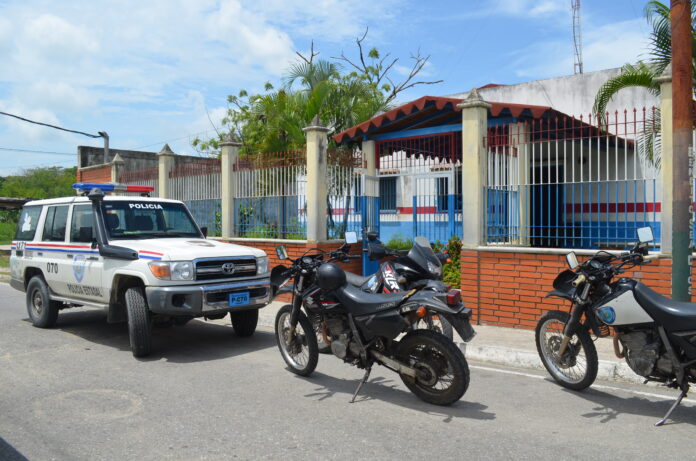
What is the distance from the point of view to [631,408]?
496 centimetres

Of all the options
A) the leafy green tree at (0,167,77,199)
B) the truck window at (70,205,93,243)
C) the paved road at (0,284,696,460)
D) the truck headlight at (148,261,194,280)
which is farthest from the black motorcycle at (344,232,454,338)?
the leafy green tree at (0,167,77,199)

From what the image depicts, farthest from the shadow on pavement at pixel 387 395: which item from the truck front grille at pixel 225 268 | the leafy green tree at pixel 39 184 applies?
the leafy green tree at pixel 39 184

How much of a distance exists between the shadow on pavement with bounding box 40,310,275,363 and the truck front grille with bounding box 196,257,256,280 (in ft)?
3.02

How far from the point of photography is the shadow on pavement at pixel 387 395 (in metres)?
4.81

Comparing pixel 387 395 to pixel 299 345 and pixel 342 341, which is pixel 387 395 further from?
pixel 299 345

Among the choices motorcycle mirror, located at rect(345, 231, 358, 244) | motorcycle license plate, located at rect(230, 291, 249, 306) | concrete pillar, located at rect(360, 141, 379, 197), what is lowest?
motorcycle license plate, located at rect(230, 291, 249, 306)

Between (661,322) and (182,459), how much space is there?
363 cm

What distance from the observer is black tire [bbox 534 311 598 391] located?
521 cm

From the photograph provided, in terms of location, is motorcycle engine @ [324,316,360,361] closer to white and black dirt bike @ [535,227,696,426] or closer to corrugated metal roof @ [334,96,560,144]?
white and black dirt bike @ [535,227,696,426]

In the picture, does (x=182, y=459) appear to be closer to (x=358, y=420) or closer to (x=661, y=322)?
(x=358, y=420)

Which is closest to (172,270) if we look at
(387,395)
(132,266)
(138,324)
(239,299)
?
(132,266)

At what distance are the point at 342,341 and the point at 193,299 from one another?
2162 mm

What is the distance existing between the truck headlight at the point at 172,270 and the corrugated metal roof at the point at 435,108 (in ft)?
15.0

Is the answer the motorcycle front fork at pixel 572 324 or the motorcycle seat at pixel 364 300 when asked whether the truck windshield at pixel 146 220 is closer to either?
the motorcycle seat at pixel 364 300
